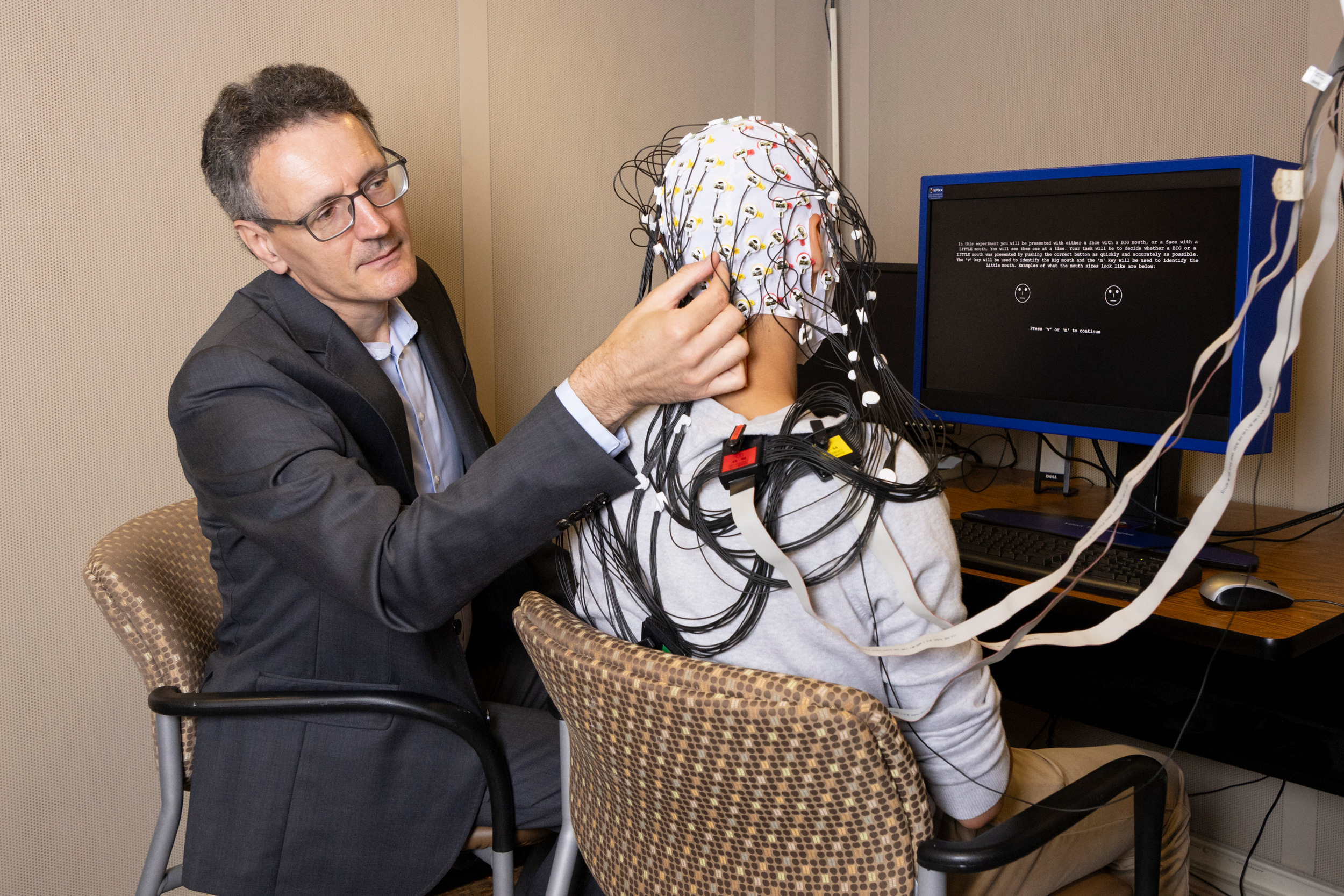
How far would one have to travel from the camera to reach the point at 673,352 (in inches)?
42.3

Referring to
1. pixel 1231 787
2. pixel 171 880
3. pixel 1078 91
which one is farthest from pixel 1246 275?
pixel 171 880

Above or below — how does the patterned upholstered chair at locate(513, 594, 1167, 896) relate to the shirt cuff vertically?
below

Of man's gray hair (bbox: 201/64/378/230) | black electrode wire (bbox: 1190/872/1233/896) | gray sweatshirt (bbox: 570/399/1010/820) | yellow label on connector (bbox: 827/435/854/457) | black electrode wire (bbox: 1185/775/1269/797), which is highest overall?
man's gray hair (bbox: 201/64/378/230)

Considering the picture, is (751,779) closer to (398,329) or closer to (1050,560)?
(1050,560)

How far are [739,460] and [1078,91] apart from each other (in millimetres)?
1859

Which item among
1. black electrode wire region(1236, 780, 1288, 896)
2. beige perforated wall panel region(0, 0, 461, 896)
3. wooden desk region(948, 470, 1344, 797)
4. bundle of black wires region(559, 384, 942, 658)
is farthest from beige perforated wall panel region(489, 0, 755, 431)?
black electrode wire region(1236, 780, 1288, 896)

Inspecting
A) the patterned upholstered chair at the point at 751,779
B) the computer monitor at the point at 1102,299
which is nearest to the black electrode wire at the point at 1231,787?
the computer monitor at the point at 1102,299

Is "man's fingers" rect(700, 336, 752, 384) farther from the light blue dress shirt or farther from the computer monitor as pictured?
the computer monitor

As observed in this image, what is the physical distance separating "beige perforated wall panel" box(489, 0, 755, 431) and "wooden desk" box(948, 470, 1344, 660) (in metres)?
1.08

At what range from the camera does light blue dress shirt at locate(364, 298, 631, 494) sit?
1718 millimetres

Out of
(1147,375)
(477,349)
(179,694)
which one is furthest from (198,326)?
(1147,375)

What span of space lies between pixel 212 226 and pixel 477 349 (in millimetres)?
660

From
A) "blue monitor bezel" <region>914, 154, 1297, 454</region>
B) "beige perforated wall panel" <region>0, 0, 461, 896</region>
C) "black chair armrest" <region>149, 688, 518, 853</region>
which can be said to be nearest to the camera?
"black chair armrest" <region>149, 688, 518, 853</region>

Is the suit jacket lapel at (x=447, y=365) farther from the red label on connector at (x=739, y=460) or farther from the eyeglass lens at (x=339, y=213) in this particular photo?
the red label on connector at (x=739, y=460)
